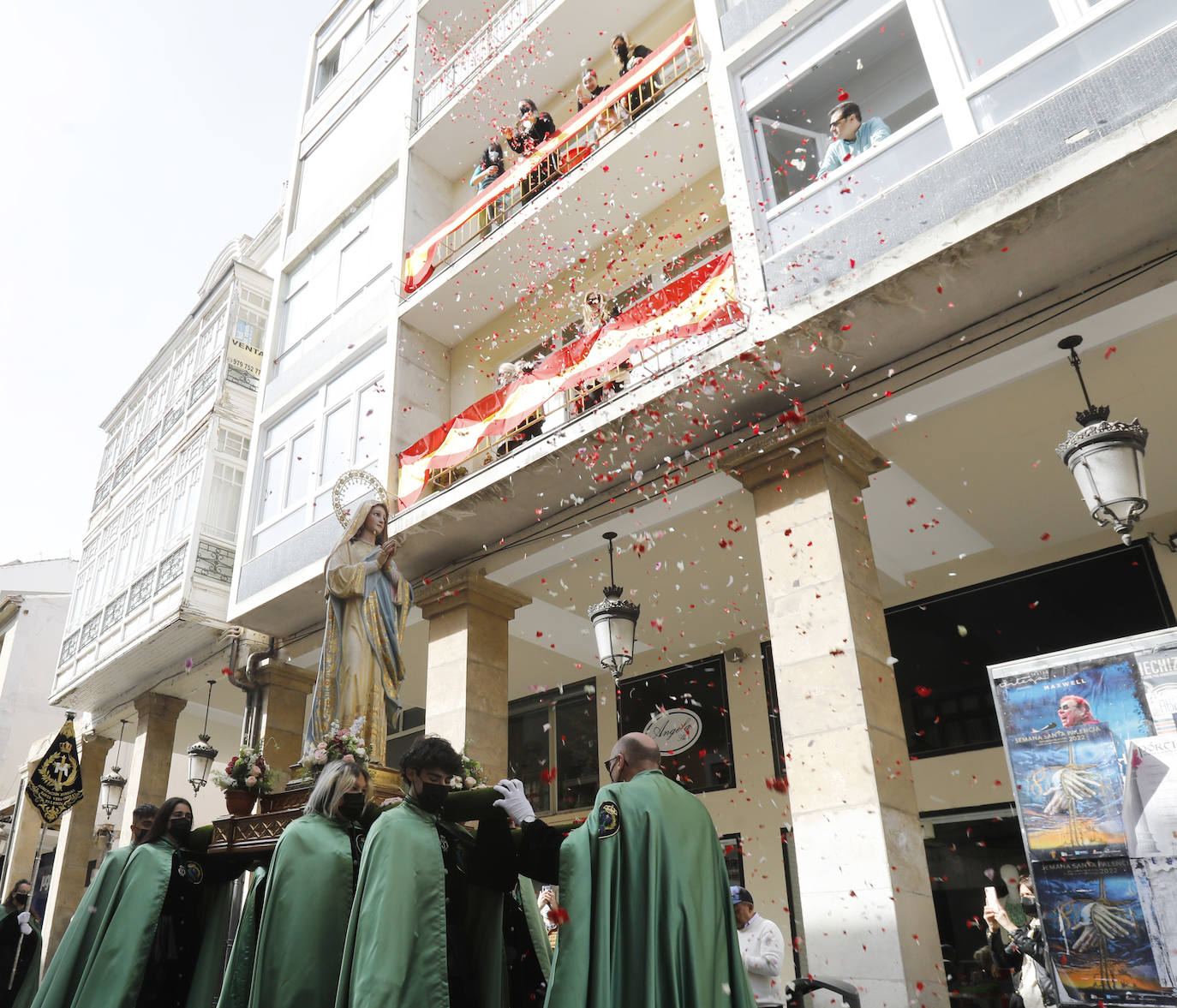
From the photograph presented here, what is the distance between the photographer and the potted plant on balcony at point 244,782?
650 cm

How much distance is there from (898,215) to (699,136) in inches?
140

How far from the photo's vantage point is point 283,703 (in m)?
12.4

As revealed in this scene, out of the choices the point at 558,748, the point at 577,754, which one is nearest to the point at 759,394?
the point at 577,754

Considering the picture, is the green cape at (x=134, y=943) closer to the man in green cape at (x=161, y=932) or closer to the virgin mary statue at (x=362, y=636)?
the man in green cape at (x=161, y=932)

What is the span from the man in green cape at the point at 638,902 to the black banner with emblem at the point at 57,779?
40.4 ft

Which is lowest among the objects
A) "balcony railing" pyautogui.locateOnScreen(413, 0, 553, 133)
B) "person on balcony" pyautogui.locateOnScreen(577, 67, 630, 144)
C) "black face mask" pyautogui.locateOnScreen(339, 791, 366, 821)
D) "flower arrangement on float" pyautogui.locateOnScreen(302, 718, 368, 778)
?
"black face mask" pyautogui.locateOnScreen(339, 791, 366, 821)

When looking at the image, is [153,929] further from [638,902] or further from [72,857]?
[72,857]

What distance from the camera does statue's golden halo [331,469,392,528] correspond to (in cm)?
886

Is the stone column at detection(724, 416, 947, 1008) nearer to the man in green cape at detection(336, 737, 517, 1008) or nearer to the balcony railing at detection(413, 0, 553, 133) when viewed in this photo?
the man in green cape at detection(336, 737, 517, 1008)

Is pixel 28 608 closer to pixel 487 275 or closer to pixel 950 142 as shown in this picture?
pixel 487 275

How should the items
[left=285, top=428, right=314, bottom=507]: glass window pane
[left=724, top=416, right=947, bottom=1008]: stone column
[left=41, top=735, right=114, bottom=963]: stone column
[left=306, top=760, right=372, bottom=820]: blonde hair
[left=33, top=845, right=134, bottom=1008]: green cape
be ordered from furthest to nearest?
1. [left=41, top=735, right=114, bottom=963]: stone column
2. [left=285, top=428, right=314, bottom=507]: glass window pane
3. [left=724, top=416, right=947, bottom=1008]: stone column
4. [left=33, top=845, right=134, bottom=1008]: green cape
5. [left=306, top=760, right=372, bottom=820]: blonde hair

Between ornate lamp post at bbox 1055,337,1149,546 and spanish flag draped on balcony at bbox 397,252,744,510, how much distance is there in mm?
2782

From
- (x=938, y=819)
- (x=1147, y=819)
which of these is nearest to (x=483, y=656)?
(x=938, y=819)

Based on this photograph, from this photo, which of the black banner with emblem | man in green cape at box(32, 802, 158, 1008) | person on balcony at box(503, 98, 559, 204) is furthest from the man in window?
the black banner with emblem
